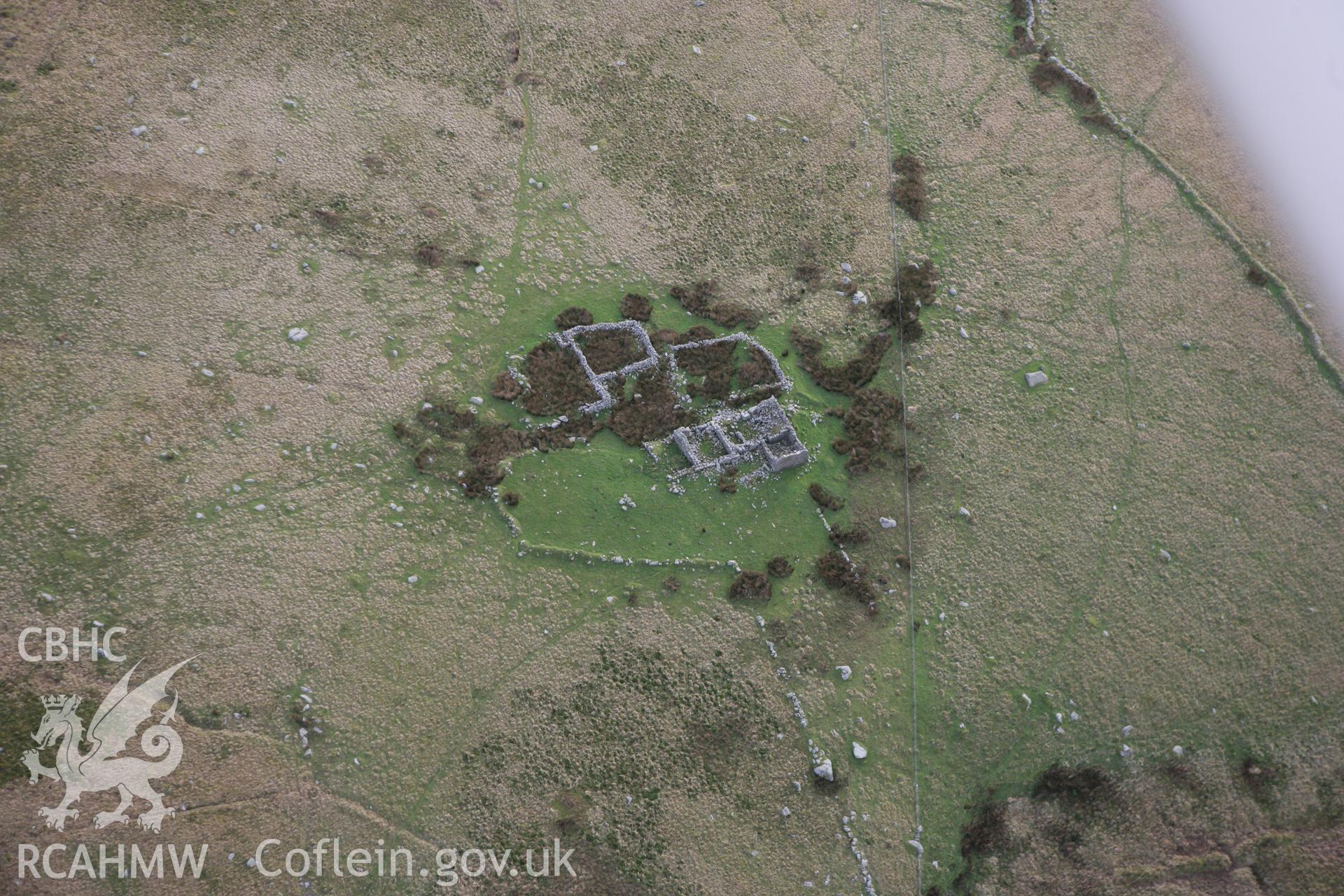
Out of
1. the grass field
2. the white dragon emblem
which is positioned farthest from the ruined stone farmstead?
the white dragon emblem

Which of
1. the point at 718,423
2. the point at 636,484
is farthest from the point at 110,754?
the point at 718,423

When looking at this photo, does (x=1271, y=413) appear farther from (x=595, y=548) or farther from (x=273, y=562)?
(x=273, y=562)

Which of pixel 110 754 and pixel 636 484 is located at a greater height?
pixel 636 484

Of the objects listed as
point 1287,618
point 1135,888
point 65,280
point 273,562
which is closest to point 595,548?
point 273,562

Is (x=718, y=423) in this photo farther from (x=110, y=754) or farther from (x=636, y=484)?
(x=110, y=754)

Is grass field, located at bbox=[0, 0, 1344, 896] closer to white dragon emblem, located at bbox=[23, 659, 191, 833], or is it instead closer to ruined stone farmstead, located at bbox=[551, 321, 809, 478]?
white dragon emblem, located at bbox=[23, 659, 191, 833]

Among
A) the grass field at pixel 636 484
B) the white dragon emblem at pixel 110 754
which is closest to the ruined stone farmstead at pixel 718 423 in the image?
the grass field at pixel 636 484

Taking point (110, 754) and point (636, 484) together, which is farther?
point (636, 484)

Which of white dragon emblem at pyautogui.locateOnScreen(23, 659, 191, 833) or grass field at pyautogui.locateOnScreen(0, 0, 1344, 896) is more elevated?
grass field at pyautogui.locateOnScreen(0, 0, 1344, 896)
